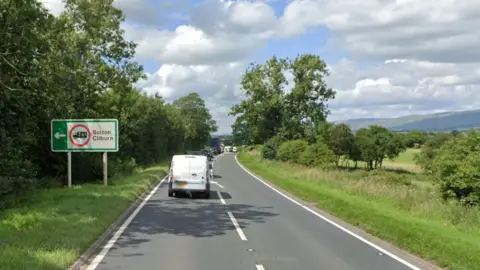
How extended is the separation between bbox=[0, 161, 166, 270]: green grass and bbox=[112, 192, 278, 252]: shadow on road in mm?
811

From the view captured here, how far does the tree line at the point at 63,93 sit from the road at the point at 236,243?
19.4 ft

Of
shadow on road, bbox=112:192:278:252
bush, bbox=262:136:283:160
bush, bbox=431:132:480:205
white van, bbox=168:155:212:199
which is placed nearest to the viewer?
shadow on road, bbox=112:192:278:252

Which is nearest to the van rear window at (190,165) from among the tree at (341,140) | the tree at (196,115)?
the tree at (341,140)

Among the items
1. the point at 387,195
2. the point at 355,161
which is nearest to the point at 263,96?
the point at 355,161

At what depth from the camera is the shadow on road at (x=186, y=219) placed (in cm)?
1346

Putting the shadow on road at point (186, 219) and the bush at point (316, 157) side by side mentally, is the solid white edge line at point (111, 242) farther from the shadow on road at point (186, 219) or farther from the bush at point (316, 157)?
the bush at point (316, 157)

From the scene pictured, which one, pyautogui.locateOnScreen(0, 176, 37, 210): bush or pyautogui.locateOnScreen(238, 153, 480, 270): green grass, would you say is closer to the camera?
pyautogui.locateOnScreen(238, 153, 480, 270): green grass

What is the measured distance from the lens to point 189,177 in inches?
942

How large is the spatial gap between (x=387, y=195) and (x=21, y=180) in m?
14.3

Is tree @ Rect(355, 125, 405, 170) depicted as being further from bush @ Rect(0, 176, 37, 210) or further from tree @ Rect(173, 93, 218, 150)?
bush @ Rect(0, 176, 37, 210)

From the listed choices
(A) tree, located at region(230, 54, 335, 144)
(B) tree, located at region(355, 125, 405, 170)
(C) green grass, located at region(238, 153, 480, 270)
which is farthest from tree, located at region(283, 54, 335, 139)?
(C) green grass, located at region(238, 153, 480, 270)

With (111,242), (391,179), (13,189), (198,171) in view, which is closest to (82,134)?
(198,171)

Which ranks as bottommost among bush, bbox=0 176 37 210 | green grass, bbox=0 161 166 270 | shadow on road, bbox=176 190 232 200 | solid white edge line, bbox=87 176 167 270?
shadow on road, bbox=176 190 232 200

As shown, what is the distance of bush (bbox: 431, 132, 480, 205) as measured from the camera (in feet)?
73.2
